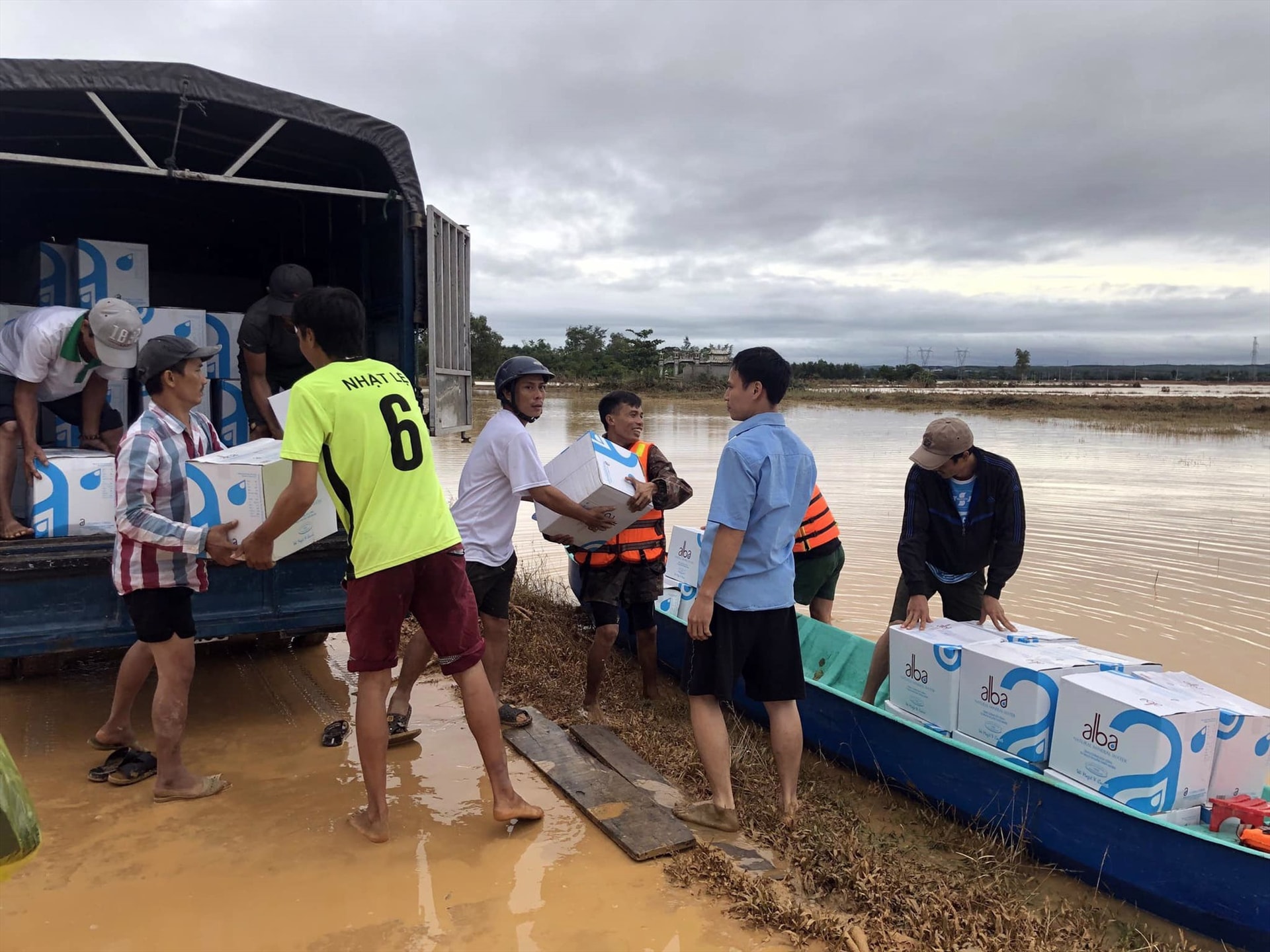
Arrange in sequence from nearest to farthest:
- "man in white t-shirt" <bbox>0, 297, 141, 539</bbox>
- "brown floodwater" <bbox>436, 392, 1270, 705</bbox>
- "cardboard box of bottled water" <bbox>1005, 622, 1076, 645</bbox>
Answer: "cardboard box of bottled water" <bbox>1005, 622, 1076, 645</bbox> → "man in white t-shirt" <bbox>0, 297, 141, 539</bbox> → "brown floodwater" <bbox>436, 392, 1270, 705</bbox>

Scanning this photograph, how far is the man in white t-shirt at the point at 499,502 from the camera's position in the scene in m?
3.95

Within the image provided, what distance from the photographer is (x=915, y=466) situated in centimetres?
452

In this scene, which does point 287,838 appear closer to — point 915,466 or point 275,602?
point 275,602

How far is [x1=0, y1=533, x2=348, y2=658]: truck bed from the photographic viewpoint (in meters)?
3.76

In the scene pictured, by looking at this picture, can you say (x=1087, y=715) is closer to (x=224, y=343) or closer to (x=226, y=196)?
(x=224, y=343)

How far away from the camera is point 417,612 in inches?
130

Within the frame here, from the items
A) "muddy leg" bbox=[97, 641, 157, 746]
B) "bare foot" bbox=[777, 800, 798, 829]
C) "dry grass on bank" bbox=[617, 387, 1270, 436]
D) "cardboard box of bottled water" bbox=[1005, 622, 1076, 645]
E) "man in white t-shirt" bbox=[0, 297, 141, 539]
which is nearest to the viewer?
"bare foot" bbox=[777, 800, 798, 829]

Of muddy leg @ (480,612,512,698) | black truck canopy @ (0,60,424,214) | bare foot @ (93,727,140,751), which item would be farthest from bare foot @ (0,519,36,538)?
muddy leg @ (480,612,512,698)

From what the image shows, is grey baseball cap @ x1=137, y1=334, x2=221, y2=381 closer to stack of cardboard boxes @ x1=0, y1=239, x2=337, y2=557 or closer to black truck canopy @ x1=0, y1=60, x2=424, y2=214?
stack of cardboard boxes @ x1=0, y1=239, x2=337, y2=557

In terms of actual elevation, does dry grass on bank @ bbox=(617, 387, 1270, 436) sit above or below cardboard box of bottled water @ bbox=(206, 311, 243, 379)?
below

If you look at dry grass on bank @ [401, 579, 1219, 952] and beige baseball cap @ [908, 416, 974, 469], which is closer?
dry grass on bank @ [401, 579, 1219, 952]

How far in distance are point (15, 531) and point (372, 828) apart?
220 cm

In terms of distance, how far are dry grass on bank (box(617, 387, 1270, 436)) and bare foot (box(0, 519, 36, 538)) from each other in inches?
1141

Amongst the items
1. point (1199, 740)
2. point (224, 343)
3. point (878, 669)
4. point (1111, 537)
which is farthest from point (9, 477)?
point (1111, 537)
